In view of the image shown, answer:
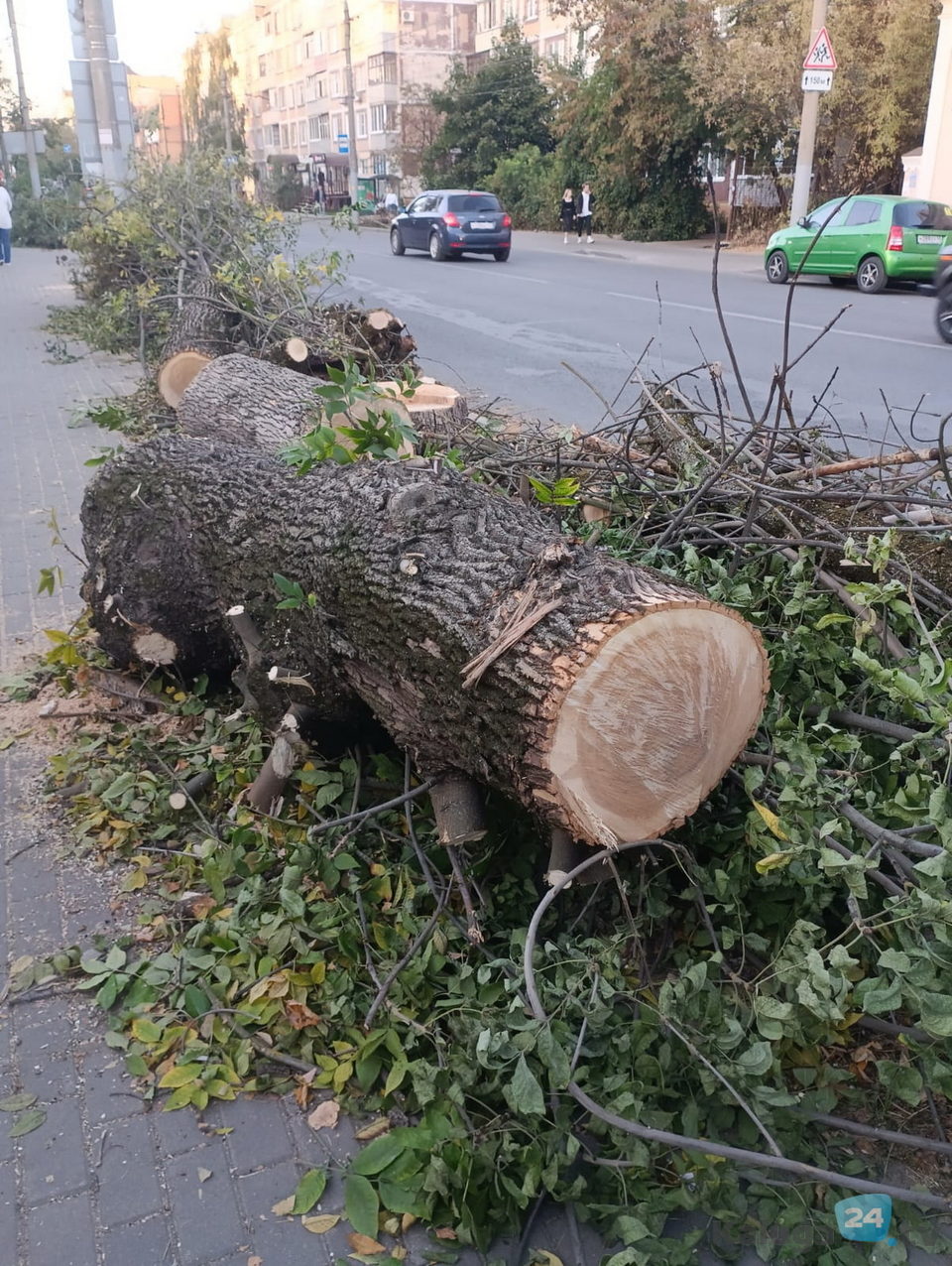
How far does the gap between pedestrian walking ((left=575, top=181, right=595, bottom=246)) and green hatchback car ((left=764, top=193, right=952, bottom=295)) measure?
43.8 ft

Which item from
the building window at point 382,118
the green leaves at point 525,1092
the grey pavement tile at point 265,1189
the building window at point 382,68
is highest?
the building window at point 382,68

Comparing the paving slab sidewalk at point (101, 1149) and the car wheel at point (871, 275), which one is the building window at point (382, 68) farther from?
the paving slab sidewalk at point (101, 1149)

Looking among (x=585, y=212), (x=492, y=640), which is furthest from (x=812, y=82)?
(x=492, y=640)

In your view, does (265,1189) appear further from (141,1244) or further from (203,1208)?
(141,1244)

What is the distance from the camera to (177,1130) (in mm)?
2438

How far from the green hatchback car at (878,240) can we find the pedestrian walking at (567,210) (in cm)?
1527

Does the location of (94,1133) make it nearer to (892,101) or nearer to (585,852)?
(585,852)

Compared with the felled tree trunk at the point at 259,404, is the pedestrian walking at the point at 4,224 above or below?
above

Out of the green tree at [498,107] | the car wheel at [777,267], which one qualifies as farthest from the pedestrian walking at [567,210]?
the car wheel at [777,267]

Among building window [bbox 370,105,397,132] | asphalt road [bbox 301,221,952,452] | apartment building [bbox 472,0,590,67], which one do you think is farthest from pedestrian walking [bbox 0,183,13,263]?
building window [bbox 370,105,397,132]

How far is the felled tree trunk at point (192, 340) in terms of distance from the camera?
831 centimetres

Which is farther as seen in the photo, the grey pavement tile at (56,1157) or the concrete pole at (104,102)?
the concrete pole at (104,102)

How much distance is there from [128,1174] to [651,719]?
1541mm

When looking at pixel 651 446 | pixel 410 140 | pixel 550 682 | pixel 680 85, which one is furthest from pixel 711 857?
pixel 410 140
